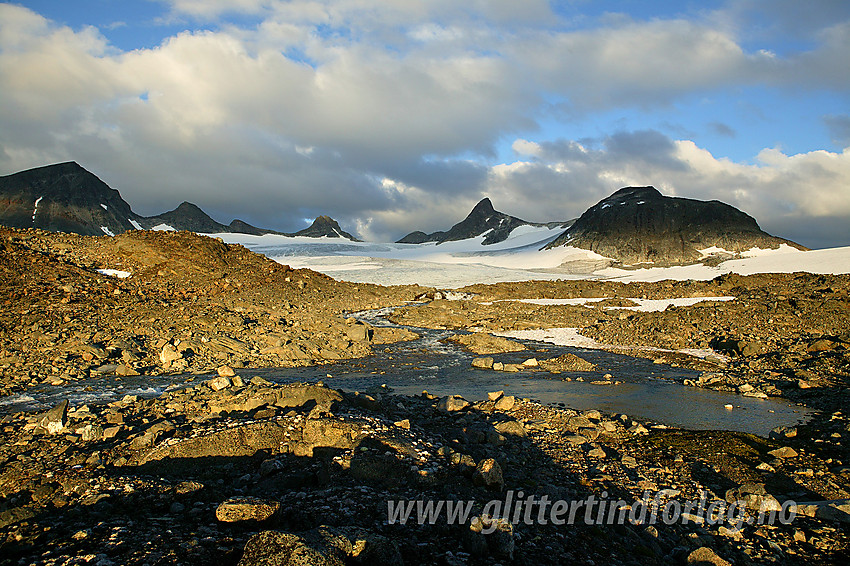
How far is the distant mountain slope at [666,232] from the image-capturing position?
75500 millimetres

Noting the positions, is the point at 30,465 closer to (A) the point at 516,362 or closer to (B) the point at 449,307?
(A) the point at 516,362

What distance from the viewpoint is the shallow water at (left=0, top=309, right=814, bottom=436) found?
31.2ft

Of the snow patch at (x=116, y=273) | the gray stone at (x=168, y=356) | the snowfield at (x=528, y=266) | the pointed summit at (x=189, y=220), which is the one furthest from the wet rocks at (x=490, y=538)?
the pointed summit at (x=189, y=220)

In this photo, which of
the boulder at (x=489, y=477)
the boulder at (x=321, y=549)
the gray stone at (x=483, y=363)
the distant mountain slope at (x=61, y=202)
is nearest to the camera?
the boulder at (x=321, y=549)

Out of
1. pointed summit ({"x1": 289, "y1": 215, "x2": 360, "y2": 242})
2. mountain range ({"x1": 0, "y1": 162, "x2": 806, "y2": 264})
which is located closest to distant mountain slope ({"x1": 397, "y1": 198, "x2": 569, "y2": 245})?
pointed summit ({"x1": 289, "y1": 215, "x2": 360, "y2": 242})

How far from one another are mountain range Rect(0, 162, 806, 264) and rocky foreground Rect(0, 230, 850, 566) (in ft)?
229

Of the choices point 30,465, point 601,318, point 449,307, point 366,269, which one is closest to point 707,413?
point 30,465

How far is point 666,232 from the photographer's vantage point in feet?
265

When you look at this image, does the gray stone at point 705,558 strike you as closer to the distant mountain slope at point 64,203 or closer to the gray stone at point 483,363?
the gray stone at point 483,363

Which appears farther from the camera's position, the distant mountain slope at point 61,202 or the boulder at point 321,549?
the distant mountain slope at point 61,202

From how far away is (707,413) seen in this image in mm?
9961

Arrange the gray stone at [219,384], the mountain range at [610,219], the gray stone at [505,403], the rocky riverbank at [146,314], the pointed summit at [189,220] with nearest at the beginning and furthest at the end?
the gray stone at [219,384], the gray stone at [505,403], the rocky riverbank at [146,314], the mountain range at [610,219], the pointed summit at [189,220]

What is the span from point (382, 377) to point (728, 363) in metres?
11.4

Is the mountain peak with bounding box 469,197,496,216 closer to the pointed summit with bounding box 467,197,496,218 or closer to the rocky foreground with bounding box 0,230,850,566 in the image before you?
the pointed summit with bounding box 467,197,496,218
